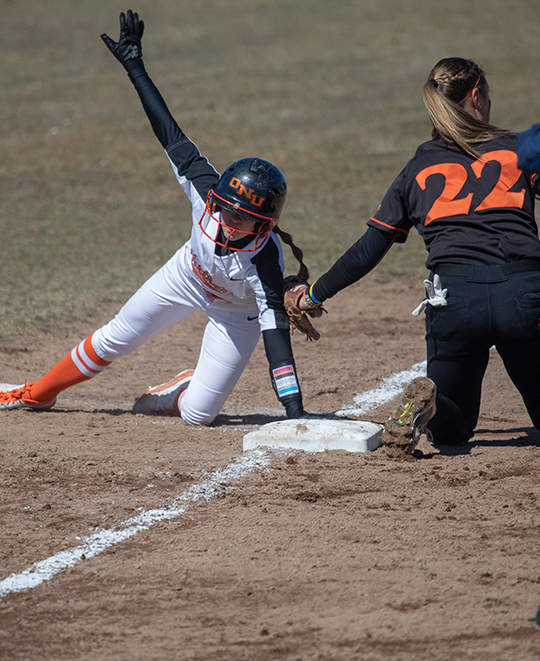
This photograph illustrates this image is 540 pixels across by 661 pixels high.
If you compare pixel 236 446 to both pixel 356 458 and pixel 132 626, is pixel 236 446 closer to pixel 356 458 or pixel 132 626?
pixel 356 458

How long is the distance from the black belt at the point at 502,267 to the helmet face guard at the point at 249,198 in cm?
109

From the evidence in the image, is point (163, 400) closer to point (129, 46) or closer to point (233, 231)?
point (233, 231)

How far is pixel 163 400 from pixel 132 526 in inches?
72.2

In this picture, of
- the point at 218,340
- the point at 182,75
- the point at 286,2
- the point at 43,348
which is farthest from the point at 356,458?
the point at 286,2

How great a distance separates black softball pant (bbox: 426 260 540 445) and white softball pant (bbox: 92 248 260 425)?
1363 mm

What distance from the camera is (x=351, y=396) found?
519cm

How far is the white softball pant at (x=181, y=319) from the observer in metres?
4.46

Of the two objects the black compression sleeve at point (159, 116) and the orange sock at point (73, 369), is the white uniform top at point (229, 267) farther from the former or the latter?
the orange sock at point (73, 369)

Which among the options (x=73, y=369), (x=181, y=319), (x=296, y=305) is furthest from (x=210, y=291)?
(x=73, y=369)

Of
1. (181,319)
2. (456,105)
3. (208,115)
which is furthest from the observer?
(208,115)

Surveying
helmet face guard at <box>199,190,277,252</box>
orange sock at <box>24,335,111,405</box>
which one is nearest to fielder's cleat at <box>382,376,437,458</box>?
helmet face guard at <box>199,190,277,252</box>

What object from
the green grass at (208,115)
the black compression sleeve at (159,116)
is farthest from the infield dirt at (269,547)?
the green grass at (208,115)

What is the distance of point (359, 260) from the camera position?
3604mm

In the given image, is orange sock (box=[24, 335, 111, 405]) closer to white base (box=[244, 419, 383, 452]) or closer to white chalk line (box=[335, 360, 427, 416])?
white base (box=[244, 419, 383, 452])
